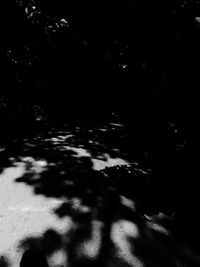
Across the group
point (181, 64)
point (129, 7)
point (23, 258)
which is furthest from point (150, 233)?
point (129, 7)

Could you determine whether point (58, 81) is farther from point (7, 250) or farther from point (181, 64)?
point (7, 250)

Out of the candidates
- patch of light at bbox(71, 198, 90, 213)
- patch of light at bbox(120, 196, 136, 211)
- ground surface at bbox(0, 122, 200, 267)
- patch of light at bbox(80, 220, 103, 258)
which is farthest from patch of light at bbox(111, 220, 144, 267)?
patch of light at bbox(71, 198, 90, 213)

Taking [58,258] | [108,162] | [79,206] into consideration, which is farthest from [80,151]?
[58,258]

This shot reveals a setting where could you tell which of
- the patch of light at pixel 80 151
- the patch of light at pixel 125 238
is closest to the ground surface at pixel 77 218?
the patch of light at pixel 125 238

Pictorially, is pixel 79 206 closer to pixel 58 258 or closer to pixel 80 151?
pixel 58 258

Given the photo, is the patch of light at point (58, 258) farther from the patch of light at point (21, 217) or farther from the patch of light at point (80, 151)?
the patch of light at point (80, 151)

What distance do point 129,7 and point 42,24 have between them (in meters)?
1.71

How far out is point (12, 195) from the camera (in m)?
4.02

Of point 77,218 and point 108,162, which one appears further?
point 108,162

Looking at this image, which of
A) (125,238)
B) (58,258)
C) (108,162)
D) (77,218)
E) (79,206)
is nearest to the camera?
(58,258)

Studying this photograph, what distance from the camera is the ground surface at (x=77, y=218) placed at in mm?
2840

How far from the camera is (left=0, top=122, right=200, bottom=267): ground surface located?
9.32 feet

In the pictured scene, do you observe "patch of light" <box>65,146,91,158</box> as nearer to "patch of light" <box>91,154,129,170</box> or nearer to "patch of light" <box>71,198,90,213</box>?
"patch of light" <box>91,154,129,170</box>

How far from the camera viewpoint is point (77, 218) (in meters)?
3.40
